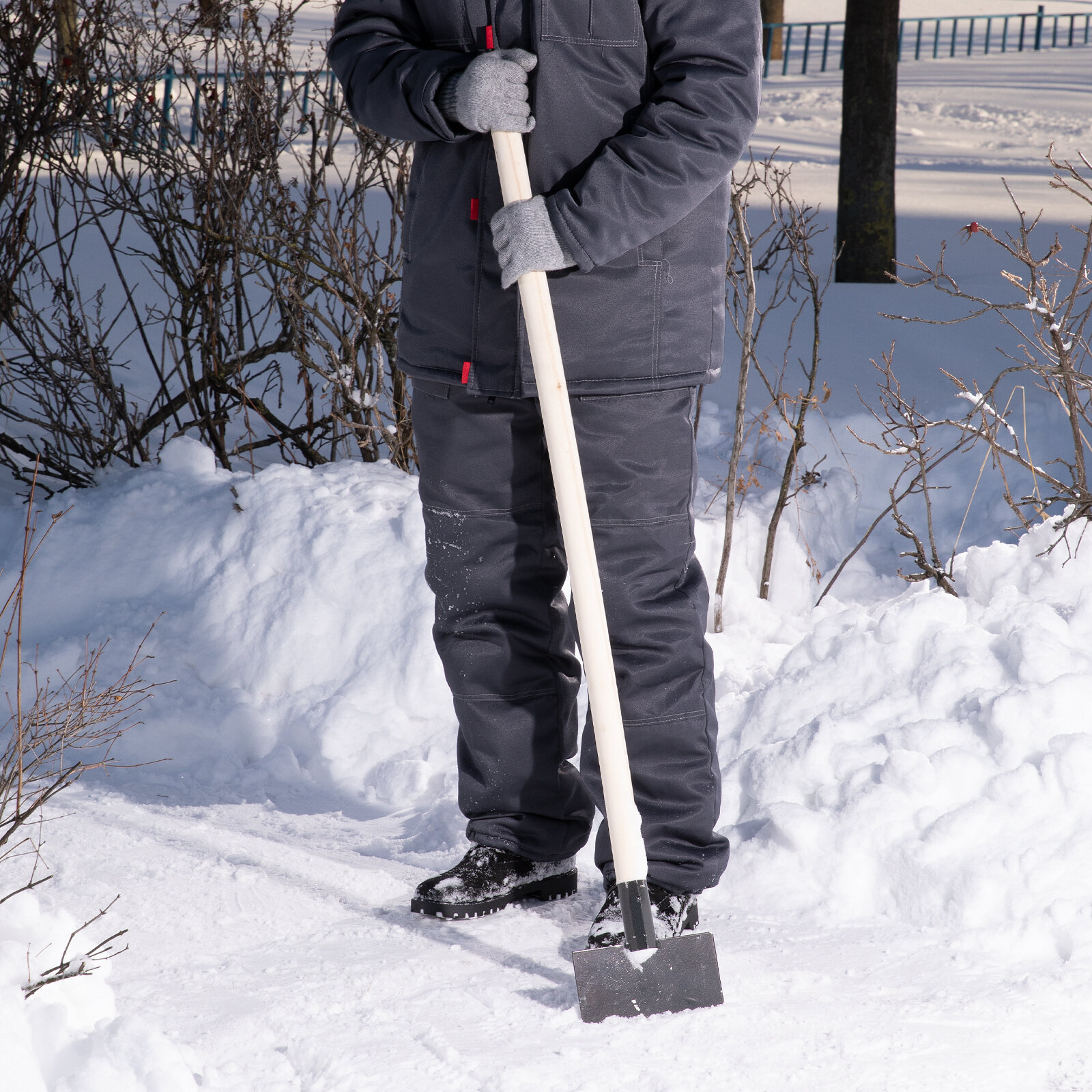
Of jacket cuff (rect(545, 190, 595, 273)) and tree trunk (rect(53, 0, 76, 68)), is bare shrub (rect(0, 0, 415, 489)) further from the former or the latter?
jacket cuff (rect(545, 190, 595, 273))

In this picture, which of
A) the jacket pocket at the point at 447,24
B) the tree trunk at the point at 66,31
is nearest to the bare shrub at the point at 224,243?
the tree trunk at the point at 66,31

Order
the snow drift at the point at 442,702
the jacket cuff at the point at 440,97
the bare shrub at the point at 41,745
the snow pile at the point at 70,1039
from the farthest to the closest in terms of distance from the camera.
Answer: the snow drift at the point at 442,702 → the jacket cuff at the point at 440,97 → the bare shrub at the point at 41,745 → the snow pile at the point at 70,1039

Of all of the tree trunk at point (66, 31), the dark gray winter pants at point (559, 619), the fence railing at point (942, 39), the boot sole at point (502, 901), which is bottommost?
the boot sole at point (502, 901)

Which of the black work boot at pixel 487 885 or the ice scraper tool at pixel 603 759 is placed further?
the black work boot at pixel 487 885

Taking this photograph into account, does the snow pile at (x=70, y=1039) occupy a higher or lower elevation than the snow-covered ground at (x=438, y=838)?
higher

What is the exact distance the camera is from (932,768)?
227cm

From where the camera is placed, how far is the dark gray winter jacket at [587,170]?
5.69ft

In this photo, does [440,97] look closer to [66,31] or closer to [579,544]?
[579,544]

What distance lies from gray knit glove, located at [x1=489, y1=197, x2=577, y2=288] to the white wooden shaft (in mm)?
18

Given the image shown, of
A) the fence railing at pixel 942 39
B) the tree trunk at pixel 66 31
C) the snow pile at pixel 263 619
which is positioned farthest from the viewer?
Answer: the fence railing at pixel 942 39

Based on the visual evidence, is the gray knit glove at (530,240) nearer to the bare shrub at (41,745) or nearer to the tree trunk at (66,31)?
the bare shrub at (41,745)

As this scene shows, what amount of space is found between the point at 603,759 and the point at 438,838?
0.83 metres

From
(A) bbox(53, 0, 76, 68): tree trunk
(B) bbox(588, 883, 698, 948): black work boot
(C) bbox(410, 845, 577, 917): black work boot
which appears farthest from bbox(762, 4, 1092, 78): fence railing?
(B) bbox(588, 883, 698, 948): black work boot

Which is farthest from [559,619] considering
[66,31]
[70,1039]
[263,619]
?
[66,31]
